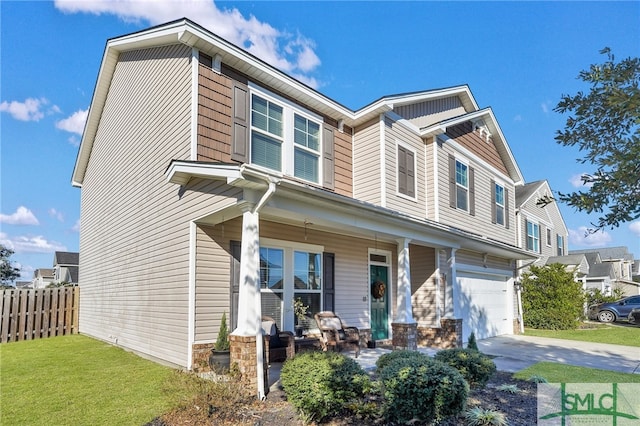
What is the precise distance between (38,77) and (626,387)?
17.0 meters

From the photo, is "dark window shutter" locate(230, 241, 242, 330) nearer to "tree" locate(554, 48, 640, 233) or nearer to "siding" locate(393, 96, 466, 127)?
"tree" locate(554, 48, 640, 233)

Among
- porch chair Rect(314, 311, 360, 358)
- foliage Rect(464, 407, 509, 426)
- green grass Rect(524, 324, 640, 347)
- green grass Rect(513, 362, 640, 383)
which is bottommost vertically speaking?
green grass Rect(524, 324, 640, 347)

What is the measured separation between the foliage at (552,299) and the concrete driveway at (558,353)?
422 centimetres

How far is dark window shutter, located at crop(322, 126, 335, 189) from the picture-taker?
33.0 ft

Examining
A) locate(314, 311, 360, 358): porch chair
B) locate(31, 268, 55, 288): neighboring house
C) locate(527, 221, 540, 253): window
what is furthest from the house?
locate(31, 268, 55, 288): neighboring house

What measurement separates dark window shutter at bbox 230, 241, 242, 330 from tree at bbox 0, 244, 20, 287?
27237 mm

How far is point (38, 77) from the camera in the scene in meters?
13.5

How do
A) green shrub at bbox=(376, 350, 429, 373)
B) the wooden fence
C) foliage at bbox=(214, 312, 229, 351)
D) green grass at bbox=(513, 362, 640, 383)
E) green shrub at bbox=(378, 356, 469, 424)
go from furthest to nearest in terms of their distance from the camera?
1. the wooden fence
2. green grass at bbox=(513, 362, 640, 383)
3. foliage at bbox=(214, 312, 229, 351)
4. green shrub at bbox=(376, 350, 429, 373)
5. green shrub at bbox=(378, 356, 469, 424)

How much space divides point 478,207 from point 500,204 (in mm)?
2407

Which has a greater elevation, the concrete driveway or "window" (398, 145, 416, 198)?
"window" (398, 145, 416, 198)

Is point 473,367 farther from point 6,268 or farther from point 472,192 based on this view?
point 6,268

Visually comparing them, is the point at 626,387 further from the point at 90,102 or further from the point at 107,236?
the point at 90,102

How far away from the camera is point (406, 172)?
1138 cm

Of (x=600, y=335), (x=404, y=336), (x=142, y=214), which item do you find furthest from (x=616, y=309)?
(x=142, y=214)
